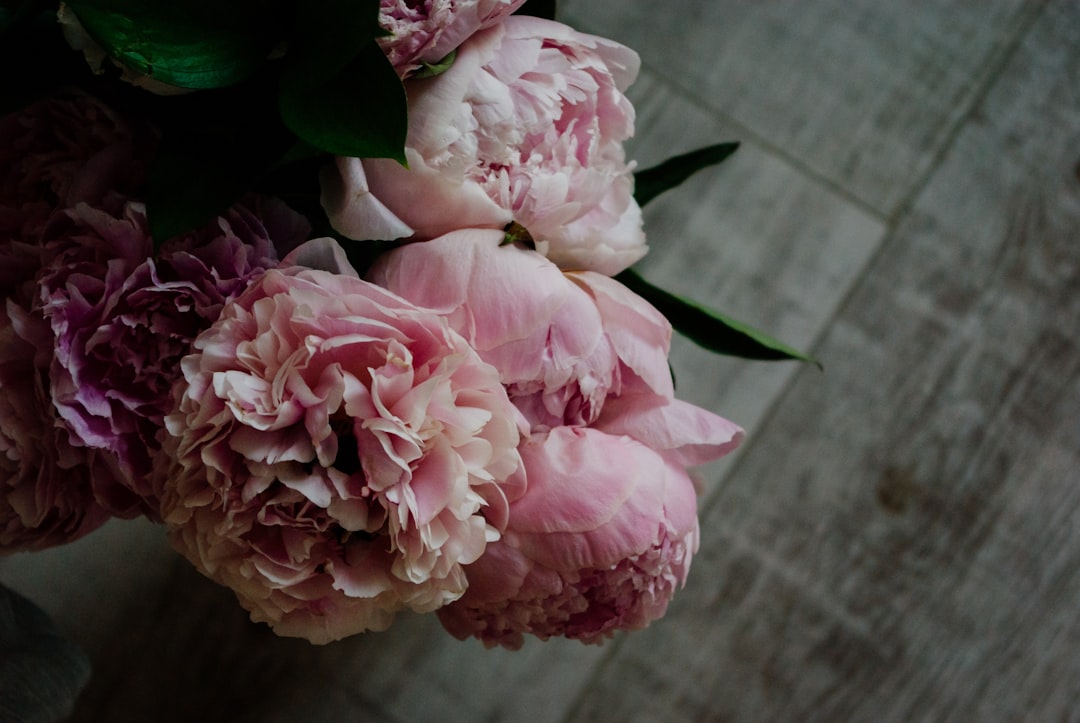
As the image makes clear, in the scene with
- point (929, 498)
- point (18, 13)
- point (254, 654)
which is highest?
point (18, 13)

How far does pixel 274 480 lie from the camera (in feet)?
0.95

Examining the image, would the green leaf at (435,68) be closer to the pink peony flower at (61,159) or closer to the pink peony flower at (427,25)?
the pink peony flower at (427,25)

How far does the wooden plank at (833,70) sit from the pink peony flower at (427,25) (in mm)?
511

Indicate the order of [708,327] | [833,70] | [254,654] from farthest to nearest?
[833,70] → [254,654] → [708,327]

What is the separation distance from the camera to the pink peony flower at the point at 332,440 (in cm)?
28

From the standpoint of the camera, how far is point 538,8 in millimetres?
363

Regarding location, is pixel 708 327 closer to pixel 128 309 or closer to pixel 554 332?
pixel 554 332

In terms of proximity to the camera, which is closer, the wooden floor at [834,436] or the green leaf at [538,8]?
the green leaf at [538,8]

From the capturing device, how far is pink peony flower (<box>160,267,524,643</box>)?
0.28 metres

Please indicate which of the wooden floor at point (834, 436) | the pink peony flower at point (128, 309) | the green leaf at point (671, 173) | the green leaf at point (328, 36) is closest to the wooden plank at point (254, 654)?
the wooden floor at point (834, 436)

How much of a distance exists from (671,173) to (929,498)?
Answer: 0.42m

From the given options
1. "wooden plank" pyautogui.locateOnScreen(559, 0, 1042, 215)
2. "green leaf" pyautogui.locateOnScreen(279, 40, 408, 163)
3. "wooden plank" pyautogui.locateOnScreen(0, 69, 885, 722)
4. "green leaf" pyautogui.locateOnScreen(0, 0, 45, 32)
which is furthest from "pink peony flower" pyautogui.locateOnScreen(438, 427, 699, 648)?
"wooden plank" pyautogui.locateOnScreen(559, 0, 1042, 215)

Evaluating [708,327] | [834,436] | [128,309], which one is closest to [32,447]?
[128,309]

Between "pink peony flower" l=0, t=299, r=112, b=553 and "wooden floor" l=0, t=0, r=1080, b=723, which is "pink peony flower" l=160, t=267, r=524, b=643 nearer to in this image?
"pink peony flower" l=0, t=299, r=112, b=553
